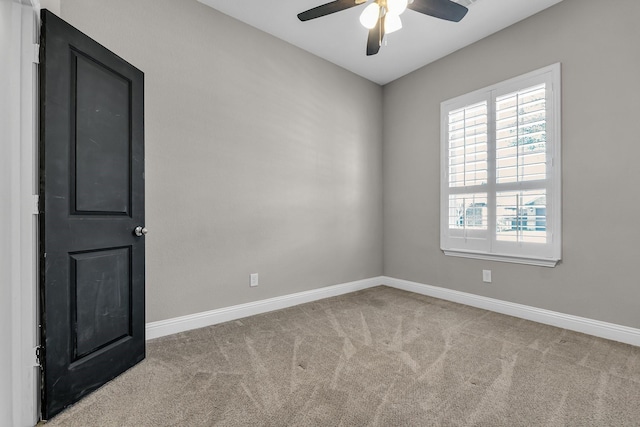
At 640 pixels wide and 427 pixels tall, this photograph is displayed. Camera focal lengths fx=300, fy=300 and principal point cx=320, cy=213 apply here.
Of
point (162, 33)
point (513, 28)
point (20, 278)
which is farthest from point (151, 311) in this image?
point (513, 28)

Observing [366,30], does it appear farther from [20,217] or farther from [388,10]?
[20,217]

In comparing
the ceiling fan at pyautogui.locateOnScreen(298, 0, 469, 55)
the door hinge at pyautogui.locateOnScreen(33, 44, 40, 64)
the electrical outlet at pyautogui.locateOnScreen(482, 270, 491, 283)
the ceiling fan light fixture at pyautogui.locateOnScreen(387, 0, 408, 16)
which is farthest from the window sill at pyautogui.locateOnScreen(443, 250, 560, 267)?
the door hinge at pyautogui.locateOnScreen(33, 44, 40, 64)

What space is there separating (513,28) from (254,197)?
307 cm

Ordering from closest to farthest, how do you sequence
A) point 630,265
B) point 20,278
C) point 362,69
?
point 20,278 < point 630,265 < point 362,69

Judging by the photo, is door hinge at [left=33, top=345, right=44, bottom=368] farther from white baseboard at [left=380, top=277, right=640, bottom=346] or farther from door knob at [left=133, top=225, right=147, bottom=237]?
white baseboard at [left=380, top=277, right=640, bottom=346]

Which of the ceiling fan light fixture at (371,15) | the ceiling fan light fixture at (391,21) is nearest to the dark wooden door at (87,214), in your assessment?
the ceiling fan light fixture at (371,15)

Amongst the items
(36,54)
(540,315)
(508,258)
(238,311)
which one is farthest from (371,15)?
(540,315)

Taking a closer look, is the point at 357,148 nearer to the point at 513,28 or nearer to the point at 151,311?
the point at 513,28

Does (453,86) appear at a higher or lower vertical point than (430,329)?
higher

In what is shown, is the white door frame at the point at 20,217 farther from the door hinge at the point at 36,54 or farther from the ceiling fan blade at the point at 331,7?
the ceiling fan blade at the point at 331,7

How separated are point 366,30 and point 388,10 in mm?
1274

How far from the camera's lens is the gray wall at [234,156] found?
2.44m

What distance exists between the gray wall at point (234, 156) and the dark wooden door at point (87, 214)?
0.41 metres

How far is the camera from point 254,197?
3.04m
